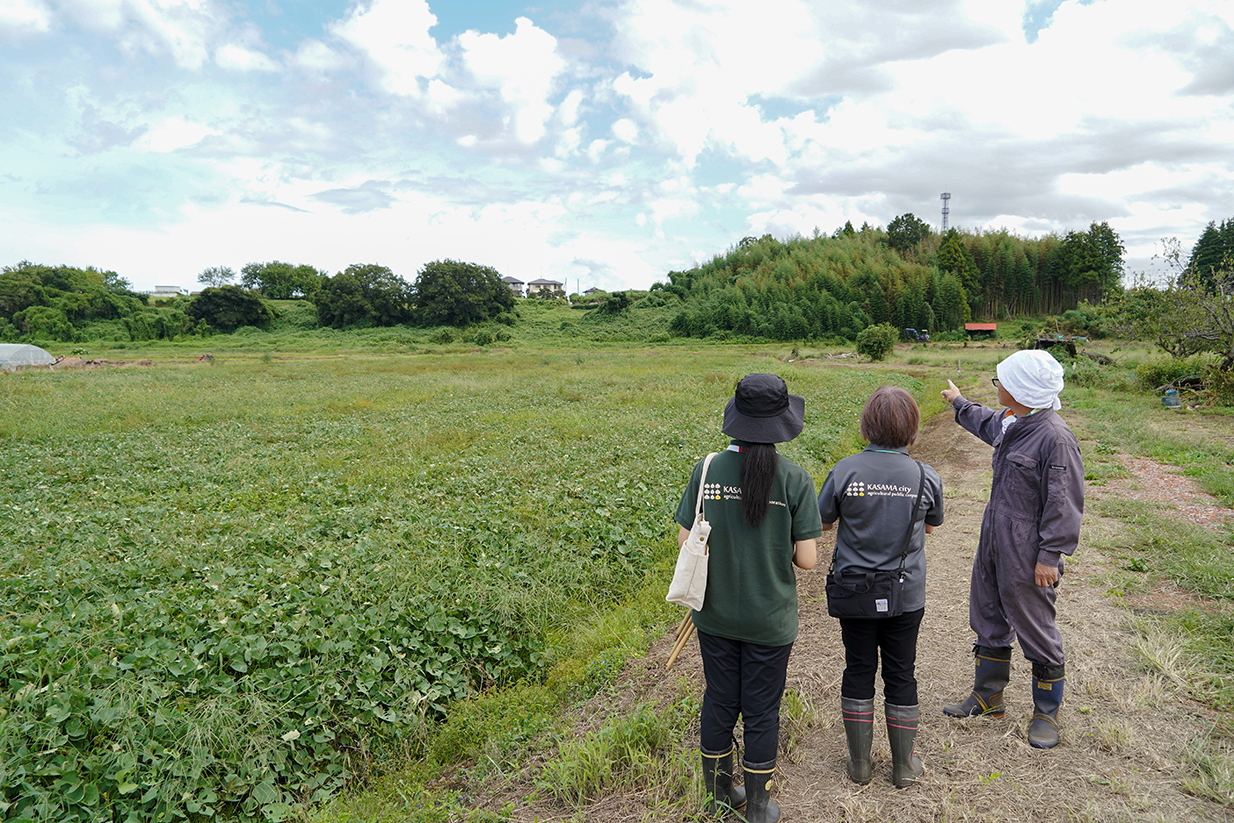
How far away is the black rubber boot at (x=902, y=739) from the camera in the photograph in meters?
2.96

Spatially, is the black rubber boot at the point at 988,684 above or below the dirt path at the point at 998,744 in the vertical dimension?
above

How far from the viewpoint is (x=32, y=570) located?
5.46m

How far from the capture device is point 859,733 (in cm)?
301

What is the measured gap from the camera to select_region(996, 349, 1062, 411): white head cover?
3.11 meters

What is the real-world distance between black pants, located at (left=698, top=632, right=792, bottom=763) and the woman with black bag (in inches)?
17.7

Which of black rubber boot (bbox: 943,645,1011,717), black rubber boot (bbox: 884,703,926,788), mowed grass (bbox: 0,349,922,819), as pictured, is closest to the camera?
Answer: black rubber boot (bbox: 884,703,926,788)

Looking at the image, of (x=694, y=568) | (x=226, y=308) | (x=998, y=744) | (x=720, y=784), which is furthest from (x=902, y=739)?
(x=226, y=308)

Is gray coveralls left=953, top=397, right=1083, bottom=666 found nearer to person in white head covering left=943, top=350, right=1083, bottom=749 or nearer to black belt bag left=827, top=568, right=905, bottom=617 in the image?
person in white head covering left=943, top=350, right=1083, bottom=749

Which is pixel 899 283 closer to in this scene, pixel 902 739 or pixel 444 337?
pixel 444 337

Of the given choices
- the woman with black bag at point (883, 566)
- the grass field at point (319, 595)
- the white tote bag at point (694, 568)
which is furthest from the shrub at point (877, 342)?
the white tote bag at point (694, 568)

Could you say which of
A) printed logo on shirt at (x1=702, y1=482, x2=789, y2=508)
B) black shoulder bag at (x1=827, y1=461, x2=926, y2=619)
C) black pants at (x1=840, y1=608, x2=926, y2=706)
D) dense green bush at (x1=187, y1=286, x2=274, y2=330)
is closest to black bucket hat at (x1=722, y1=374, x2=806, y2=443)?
printed logo on shirt at (x1=702, y1=482, x2=789, y2=508)

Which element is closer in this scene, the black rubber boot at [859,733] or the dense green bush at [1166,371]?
the black rubber boot at [859,733]

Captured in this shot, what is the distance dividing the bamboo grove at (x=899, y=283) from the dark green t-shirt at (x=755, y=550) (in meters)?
54.6

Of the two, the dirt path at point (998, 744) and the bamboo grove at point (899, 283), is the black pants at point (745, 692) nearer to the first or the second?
the dirt path at point (998, 744)
